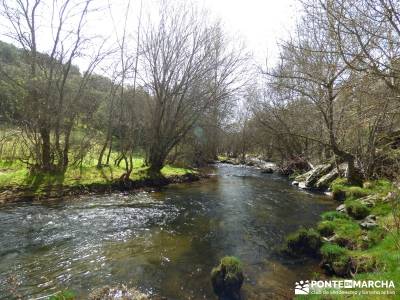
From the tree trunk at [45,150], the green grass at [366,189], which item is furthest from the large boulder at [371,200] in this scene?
the tree trunk at [45,150]

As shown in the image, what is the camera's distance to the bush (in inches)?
427

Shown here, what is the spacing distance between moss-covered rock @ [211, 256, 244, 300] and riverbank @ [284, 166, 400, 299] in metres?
1.42

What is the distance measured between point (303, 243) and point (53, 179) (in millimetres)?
13156

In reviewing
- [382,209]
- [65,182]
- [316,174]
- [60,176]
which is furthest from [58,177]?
[316,174]

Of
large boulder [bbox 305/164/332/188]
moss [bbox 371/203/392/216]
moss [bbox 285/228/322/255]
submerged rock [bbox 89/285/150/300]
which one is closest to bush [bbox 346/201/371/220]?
moss [bbox 371/203/392/216]

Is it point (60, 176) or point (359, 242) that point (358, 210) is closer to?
point (359, 242)

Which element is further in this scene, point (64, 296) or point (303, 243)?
point (303, 243)

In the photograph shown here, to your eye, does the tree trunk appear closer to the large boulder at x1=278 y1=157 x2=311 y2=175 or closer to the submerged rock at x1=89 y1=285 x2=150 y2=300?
the submerged rock at x1=89 y1=285 x2=150 y2=300

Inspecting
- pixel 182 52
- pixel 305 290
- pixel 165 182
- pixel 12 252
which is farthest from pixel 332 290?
pixel 182 52

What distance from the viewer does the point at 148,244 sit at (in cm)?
898

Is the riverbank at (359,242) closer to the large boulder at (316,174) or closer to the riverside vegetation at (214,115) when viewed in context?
the riverside vegetation at (214,115)

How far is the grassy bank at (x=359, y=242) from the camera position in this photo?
613 centimetres

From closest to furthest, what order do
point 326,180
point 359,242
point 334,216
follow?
point 359,242 < point 334,216 < point 326,180

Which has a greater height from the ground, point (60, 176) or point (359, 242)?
point (60, 176)
